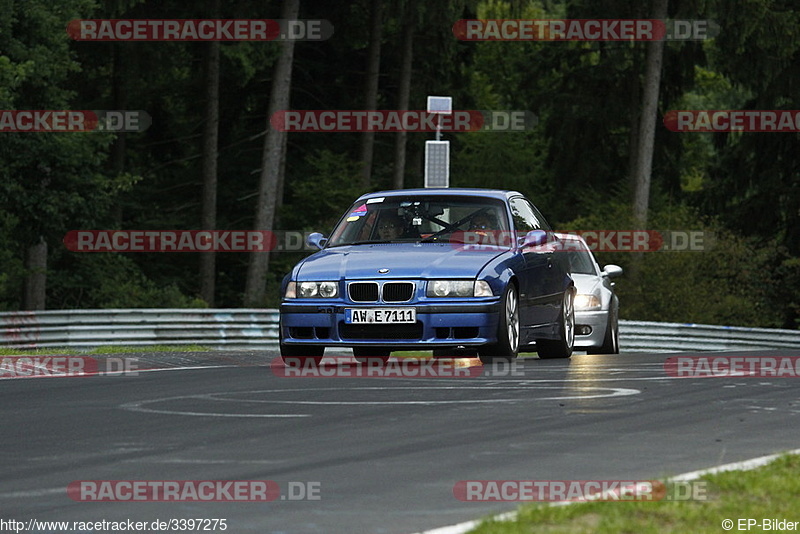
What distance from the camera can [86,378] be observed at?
48.3 feet

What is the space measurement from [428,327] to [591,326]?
23.7 ft

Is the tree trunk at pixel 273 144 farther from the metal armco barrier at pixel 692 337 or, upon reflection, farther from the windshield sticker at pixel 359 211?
the windshield sticker at pixel 359 211

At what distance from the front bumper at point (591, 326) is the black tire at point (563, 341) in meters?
3.55

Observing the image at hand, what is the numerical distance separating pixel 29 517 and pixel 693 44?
146 feet

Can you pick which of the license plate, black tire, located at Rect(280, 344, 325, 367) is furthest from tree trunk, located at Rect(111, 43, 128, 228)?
the license plate

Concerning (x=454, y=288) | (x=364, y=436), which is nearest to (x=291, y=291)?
(x=454, y=288)

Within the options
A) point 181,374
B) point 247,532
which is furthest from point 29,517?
point 181,374

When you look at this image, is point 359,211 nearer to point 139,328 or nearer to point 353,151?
point 139,328

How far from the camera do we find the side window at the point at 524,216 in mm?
16484

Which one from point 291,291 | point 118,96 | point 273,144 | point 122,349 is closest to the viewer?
point 291,291

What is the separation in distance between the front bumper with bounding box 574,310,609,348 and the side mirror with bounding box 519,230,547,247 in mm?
5257

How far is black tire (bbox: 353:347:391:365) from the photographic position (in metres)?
15.5

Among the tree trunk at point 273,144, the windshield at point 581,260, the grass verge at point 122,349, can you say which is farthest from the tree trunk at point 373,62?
the windshield at point 581,260

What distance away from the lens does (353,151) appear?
5541 cm
